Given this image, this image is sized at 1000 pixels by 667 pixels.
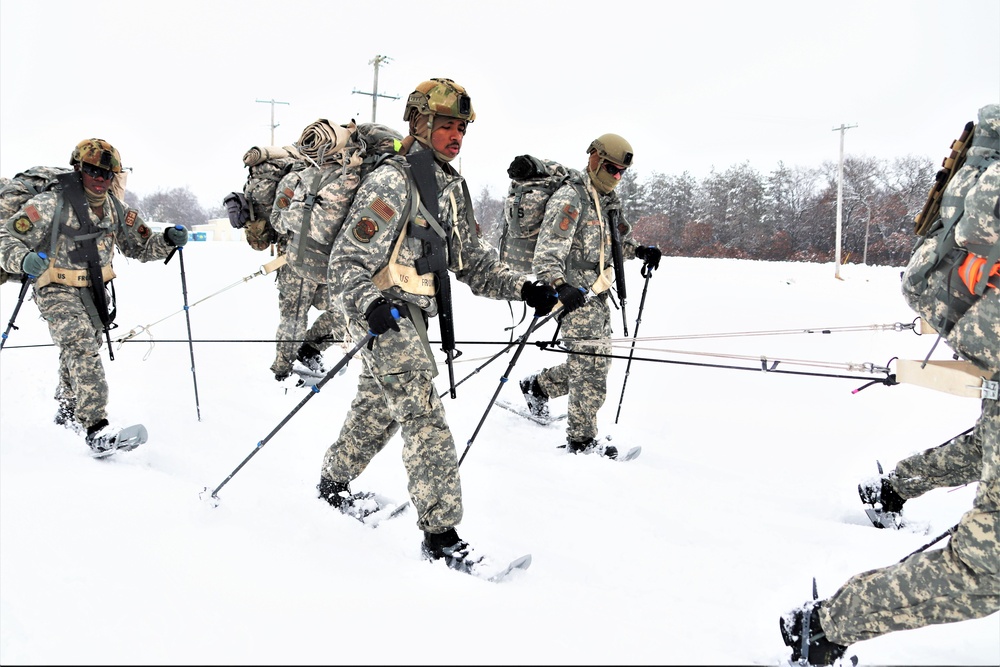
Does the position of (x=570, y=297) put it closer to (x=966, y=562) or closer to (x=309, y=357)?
(x=966, y=562)

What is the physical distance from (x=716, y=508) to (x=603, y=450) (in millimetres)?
1247

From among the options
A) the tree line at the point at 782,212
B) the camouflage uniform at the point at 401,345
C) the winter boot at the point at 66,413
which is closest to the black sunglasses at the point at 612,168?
the camouflage uniform at the point at 401,345

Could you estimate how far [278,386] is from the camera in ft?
25.3

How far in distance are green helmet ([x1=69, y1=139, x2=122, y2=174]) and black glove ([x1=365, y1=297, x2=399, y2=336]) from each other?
3.53m

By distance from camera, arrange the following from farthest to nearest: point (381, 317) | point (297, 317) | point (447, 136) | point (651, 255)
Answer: point (297, 317)
point (651, 255)
point (447, 136)
point (381, 317)

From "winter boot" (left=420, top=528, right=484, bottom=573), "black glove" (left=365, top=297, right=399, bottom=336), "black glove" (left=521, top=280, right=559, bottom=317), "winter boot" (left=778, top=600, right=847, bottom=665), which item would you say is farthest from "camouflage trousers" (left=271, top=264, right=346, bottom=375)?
"winter boot" (left=778, top=600, right=847, bottom=665)

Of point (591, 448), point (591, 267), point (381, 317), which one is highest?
point (591, 267)

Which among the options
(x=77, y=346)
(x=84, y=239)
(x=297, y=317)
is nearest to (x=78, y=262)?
(x=84, y=239)

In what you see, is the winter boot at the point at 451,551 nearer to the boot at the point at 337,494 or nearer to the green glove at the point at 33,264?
the boot at the point at 337,494

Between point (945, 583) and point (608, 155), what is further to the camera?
point (608, 155)

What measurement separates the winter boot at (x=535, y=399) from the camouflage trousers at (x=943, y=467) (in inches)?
127

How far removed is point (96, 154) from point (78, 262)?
0.83m

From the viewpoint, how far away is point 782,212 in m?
33.6

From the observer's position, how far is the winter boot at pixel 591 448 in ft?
19.1
